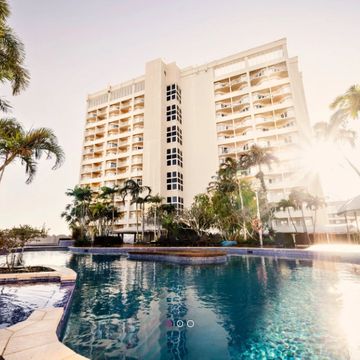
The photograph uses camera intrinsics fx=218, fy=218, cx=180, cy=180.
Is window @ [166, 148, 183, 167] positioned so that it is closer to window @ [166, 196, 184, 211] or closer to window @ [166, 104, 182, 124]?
window @ [166, 196, 184, 211]

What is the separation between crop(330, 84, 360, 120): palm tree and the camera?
49.2ft

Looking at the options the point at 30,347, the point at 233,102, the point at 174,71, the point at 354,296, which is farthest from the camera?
the point at 174,71

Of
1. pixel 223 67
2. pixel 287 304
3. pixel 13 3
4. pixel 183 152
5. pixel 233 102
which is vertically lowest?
pixel 287 304

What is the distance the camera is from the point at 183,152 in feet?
159

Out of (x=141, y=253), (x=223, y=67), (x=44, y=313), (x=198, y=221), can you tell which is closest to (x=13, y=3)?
(x=44, y=313)

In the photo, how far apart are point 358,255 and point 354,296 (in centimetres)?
871

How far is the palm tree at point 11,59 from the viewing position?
289 inches

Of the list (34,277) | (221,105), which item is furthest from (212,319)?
(221,105)

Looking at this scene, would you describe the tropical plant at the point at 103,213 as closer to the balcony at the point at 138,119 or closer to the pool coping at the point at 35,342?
the balcony at the point at 138,119

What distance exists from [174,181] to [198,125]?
1383 cm

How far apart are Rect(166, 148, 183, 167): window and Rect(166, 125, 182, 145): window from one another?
236 centimetres

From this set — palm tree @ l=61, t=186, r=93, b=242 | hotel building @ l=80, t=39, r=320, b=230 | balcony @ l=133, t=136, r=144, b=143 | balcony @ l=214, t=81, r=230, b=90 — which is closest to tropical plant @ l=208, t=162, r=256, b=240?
hotel building @ l=80, t=39, r=320, b=230

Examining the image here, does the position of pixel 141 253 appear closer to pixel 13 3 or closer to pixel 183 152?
pixel 13 3

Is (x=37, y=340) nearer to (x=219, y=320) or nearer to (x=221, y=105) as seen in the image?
(x=219, y=320)
